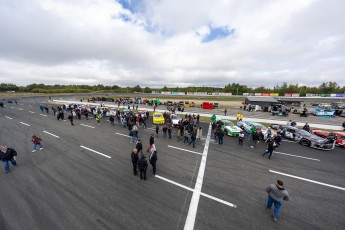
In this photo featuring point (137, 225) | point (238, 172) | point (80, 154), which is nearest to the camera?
point (137, 225)

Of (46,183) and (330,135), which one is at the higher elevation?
(330,135)

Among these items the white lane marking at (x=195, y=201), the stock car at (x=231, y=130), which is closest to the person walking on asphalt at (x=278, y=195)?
the white lane marking at (x=195, y=201)

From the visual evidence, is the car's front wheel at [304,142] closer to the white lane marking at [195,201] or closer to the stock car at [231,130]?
the stock car at [231,130]

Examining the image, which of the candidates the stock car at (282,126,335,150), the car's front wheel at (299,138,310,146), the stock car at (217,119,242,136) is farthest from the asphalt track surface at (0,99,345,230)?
the stock car at (217,119,242,136)

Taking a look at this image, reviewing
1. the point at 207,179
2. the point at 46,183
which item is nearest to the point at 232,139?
the point at 207,179

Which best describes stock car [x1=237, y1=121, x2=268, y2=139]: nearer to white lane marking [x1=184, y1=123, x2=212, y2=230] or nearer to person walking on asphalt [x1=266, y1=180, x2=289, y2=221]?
white lane marking [x1=184, y1=123, x2=212, y2=230]

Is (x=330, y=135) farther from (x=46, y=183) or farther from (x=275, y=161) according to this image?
(x=46, y=183)
